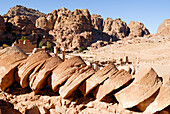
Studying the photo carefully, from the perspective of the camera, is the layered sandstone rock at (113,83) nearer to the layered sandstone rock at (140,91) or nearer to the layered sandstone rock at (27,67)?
the layered sandstone rock at (140,91)

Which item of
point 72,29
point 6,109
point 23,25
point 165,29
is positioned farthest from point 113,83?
point 165,29

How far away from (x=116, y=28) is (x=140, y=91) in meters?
74.7

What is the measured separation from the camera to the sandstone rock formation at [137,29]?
6894 cm

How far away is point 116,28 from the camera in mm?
72500

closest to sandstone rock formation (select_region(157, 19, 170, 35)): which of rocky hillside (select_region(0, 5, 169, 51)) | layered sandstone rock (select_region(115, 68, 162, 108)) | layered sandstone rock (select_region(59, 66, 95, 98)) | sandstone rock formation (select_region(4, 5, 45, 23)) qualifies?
rocky hillside (select_region(0, 5, 169, 51))

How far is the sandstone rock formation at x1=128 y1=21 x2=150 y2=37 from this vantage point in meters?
68.9

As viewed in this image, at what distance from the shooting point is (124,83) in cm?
243

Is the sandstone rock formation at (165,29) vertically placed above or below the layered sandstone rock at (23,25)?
above

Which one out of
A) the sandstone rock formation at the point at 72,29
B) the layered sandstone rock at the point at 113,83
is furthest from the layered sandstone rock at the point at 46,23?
the layered sandstone rock at the point at 113,83

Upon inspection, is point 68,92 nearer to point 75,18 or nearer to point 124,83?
point 124,83

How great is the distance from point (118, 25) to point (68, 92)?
76439 mm

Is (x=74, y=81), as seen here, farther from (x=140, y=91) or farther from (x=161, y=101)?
(x=161, y=101)

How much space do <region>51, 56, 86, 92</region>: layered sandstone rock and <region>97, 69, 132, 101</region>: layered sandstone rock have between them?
0.69m

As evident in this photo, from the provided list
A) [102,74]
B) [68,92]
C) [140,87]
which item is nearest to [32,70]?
[68,92]
